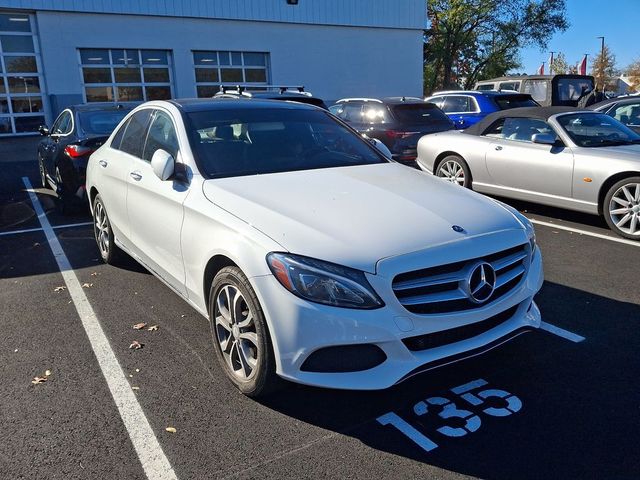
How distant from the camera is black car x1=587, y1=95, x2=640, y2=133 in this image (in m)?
9.96

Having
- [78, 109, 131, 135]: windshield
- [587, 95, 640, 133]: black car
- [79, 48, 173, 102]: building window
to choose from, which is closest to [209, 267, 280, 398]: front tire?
[78, 109, 131, 135]: windshield

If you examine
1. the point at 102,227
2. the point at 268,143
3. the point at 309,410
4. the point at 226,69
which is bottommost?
the point at 309,410

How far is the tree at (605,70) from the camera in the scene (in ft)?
204

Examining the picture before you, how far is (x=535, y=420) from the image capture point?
299 cm

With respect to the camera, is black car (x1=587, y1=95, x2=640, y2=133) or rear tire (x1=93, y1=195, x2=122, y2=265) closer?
rear tire (x1=93, y1=195, x2=122, y2=265)

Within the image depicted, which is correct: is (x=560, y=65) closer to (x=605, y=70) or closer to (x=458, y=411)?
(x=605, y=70)

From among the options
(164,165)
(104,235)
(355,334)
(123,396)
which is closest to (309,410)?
(355,334)

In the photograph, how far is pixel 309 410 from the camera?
3180 mm

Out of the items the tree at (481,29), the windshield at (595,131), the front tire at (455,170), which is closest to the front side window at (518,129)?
the windshield at (595,131)

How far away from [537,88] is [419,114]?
7211 millimetres

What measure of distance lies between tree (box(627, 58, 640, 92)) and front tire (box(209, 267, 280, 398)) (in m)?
66.7

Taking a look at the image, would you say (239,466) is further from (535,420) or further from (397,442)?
(535,420)

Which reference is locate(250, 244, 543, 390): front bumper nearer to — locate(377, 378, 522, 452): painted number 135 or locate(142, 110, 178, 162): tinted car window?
locate(377, 378, 522, 452): painted number 135

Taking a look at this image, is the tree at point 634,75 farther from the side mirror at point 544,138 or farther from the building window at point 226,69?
the side mirror at point 544,138
